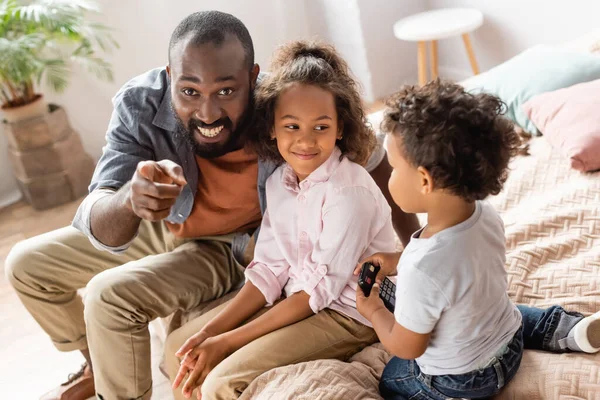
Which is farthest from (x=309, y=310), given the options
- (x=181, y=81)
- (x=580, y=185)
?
(x=580, y=185)

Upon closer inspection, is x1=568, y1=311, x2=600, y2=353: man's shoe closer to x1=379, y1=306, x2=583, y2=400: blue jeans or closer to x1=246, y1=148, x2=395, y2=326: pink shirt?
x1=379, y1=306, x2=583, y2=400: blue jeans

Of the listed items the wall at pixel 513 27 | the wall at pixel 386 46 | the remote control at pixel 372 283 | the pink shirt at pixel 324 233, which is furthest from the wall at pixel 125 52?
the remote control at pixel 372 283

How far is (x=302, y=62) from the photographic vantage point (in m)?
1.51

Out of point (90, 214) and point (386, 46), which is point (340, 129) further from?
point (386, 46)

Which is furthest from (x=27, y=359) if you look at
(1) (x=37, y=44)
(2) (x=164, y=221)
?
(1) (x=37, y=44)

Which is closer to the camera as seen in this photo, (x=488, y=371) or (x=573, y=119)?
(x=488, y=371)

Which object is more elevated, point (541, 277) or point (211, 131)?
point (211, 131)

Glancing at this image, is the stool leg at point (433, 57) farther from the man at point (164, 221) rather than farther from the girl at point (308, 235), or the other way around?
the girl at point (308, 235)

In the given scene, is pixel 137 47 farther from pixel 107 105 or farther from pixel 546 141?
pixel 546 141

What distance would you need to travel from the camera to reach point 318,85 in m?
1.48

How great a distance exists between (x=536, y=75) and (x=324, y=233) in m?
1.22

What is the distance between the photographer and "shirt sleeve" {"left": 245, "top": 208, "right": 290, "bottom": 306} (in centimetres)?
161

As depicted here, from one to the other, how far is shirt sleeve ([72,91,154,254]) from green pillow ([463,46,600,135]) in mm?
1130

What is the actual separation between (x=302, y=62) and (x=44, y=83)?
90.0 inches
